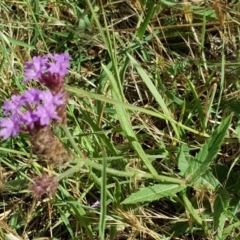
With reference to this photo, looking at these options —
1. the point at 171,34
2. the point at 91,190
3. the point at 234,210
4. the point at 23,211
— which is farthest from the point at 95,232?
the point at 171,34

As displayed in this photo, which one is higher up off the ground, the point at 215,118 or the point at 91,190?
the point at 215,118

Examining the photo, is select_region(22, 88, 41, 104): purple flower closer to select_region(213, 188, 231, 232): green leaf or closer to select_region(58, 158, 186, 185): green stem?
select_region(58, 158, 186, 185): green stem

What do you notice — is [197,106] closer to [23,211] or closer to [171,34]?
[171,34]

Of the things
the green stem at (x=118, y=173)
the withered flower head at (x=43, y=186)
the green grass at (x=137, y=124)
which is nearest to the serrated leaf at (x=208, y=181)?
Result: the green grass at (x=137, y=124)

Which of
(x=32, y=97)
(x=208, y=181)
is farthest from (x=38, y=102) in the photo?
(x=208, y=181)

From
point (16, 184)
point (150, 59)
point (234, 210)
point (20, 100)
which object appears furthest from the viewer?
point (150, 59)

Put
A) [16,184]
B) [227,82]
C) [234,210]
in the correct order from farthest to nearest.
A: [227,82] < [16,184] < [234,210]

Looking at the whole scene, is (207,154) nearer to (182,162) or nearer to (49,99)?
(182,162)

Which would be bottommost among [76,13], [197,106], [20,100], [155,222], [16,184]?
[155,222]
